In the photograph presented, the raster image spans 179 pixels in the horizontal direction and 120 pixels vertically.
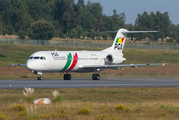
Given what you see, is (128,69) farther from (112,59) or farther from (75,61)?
(75,61)

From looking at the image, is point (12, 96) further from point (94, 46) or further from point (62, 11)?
point (62, 11)

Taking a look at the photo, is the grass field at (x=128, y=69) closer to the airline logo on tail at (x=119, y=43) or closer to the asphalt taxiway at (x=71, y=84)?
the airline logo on tail at (x=119, y=43)

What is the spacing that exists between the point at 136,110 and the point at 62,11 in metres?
168

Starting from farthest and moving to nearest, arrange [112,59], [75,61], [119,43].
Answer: [119,43], [112,59], [75,61]

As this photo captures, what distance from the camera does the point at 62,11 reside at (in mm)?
182750

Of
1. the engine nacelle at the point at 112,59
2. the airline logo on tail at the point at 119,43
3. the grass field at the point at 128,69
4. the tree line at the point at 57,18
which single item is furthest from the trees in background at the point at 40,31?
the engine nacelle at the point at 112,59

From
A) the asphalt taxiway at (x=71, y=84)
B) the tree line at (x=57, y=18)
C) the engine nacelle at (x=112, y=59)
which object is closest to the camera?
the asphalt taxiway at (x=71, y=84)

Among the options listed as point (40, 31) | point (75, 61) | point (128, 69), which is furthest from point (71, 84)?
point (40, 31)

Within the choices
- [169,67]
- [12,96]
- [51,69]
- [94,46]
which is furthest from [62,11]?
[12,96]

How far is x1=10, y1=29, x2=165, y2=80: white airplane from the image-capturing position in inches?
1591

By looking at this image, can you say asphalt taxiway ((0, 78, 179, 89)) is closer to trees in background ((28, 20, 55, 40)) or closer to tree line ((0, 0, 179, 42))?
trees in background ((28, 20, 55, 40))

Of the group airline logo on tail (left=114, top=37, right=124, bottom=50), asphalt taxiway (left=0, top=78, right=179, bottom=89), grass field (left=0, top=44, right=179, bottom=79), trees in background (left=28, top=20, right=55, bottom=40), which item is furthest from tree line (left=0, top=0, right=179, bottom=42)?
asphalt taxiway (left=0, top=78, right=179, bottom=89)

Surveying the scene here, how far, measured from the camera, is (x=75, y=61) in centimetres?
4431

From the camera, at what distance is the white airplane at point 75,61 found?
40.4 metres
